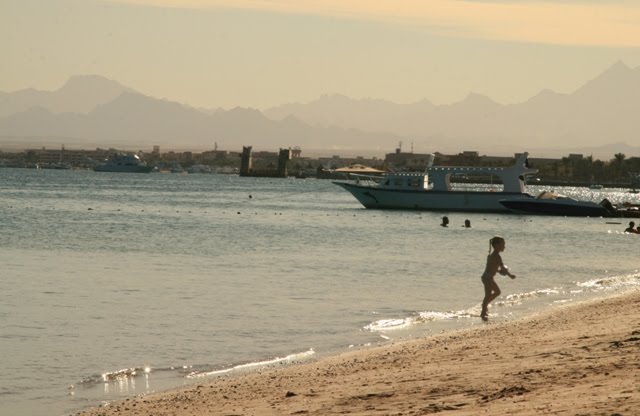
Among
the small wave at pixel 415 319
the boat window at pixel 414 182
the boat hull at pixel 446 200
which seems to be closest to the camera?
the small wave at pixel 415 319

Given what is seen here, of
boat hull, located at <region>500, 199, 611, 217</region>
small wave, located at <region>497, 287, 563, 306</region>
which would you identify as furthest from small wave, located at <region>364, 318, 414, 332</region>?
boat hull, located at <region>500, 199, 611, 217</region>

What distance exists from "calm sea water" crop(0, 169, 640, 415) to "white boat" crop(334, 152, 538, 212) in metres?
20.8

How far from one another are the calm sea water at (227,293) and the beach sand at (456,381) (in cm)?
147

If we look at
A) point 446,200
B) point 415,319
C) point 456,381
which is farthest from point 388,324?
point 446,200

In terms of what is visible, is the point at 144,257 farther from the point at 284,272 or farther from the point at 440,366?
the point at 440,366

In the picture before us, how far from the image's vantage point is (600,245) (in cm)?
5509

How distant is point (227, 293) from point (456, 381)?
53.9 feet

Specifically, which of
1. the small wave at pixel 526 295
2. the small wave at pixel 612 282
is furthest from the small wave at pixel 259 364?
the small wave at pixel 612 282

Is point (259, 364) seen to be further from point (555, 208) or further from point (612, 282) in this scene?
point (555, 208)

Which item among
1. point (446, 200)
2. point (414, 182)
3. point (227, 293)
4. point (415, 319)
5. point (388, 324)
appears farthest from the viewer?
point (414, 182)

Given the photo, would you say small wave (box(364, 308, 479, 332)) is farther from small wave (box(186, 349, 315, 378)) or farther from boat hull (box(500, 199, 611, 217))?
boat hull (box(500, 199, 611, 217))

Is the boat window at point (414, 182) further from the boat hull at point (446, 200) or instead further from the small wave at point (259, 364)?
the small wave at point (259, 364)

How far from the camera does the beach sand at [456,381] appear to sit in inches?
434

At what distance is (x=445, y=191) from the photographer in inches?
3430
